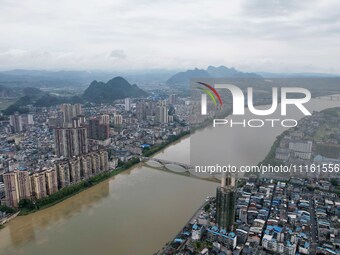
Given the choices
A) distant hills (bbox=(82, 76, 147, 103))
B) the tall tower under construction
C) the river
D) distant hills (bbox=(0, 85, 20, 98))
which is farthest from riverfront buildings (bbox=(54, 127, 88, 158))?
distant hills (bbox=(0, 85, 20, 98))

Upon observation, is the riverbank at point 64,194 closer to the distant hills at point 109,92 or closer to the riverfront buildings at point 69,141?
the riverfront buildings at point 69,141

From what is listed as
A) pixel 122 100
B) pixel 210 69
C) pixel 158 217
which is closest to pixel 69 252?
pixel 158 217

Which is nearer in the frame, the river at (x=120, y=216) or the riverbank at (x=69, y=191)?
the river at (x=120, y=216)

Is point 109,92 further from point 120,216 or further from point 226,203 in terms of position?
point 226,203

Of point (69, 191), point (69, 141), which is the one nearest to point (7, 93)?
point (69, 141)

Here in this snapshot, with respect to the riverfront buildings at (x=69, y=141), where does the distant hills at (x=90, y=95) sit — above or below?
above

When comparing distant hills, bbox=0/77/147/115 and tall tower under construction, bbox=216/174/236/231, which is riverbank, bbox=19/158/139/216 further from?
distant hills, bbox=0/77/147/115

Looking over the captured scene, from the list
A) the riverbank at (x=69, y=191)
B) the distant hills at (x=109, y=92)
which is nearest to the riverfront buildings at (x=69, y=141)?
the riverbank at (x=69, y=191)
